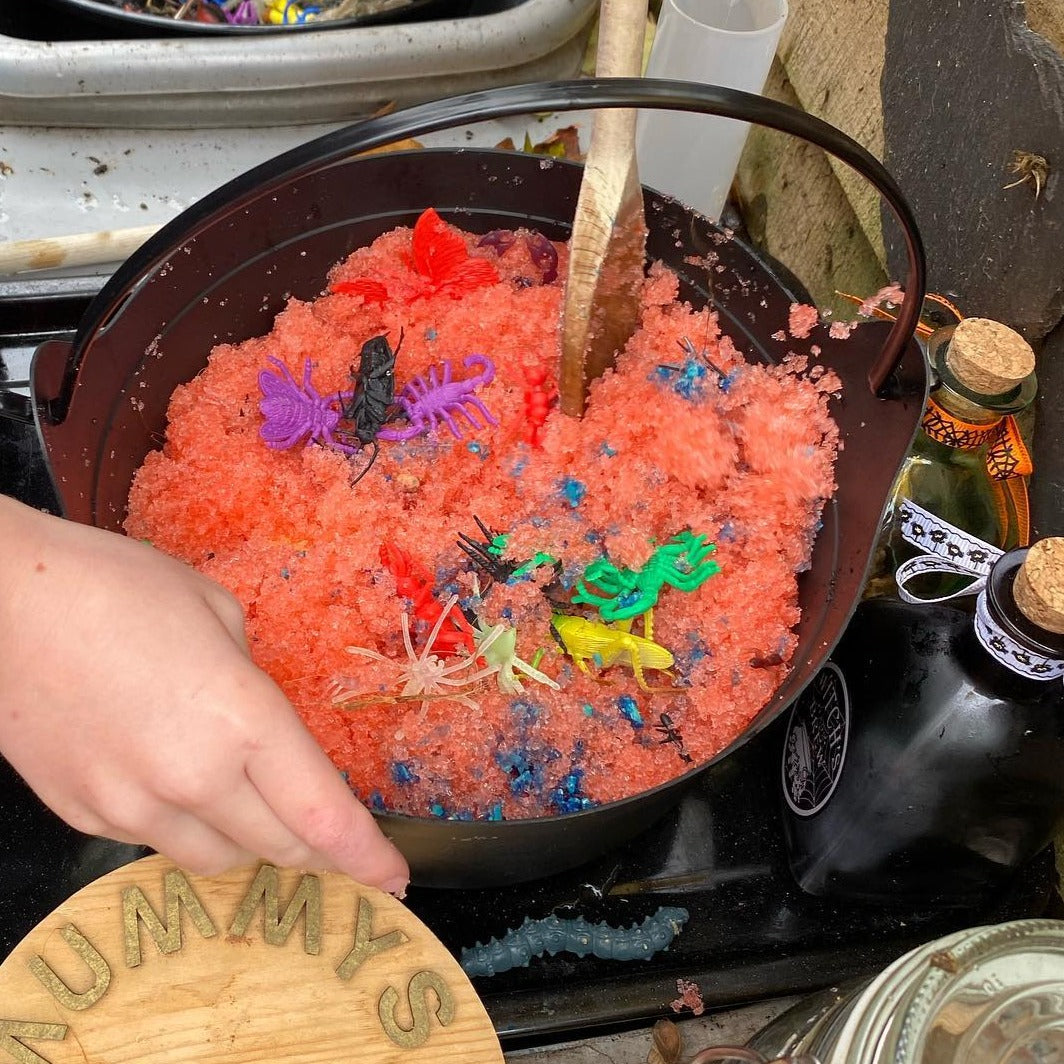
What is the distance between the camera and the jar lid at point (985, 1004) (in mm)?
455

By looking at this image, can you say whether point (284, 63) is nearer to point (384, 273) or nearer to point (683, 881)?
point (384, 273)

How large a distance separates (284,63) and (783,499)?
0.94m

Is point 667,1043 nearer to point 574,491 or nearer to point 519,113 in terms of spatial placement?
point 574,491

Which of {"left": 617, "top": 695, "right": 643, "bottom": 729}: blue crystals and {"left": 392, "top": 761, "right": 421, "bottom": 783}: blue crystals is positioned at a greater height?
{"left": 617, "top": 695, "right": 643, "bottom": 729}: blue crystals

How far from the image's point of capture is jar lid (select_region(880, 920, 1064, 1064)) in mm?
455

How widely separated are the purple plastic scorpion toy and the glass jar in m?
0.53

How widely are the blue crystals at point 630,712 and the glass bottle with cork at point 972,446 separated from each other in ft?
0.89

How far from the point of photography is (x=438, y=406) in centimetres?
83

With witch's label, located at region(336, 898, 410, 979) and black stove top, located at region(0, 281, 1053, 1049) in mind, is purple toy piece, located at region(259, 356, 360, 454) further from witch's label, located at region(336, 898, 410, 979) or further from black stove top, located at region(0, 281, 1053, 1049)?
witch's label, located at region(336, 898, 410, 979)

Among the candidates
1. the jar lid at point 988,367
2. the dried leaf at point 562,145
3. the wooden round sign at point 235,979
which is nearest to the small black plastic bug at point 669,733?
the wooden round sign at point 235,979

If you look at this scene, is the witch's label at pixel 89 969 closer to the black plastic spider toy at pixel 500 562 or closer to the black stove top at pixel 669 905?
the black stove top at pixel 669 905

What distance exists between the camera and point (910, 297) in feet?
1.93

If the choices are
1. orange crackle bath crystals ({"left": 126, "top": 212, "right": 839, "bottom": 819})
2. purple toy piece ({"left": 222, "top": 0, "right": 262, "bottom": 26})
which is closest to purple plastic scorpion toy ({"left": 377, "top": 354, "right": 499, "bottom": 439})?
orange crackle bath crystals ({"left": 126, "top": 212, "right": 839, "bottom": 819})

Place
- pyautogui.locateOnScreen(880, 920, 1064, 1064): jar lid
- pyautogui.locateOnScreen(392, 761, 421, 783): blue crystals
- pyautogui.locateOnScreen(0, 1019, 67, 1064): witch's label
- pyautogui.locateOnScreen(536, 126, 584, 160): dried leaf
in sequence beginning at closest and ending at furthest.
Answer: pyautogui.locateOnScreen(880, 920, 1064, 1064): jar lid, pyautogui.locateOnScreen(0, 1019, 67, 1064): witch's label, pyautogui.locateOnScreen(392, 761, 421, 783): blue crystals, pyautogui.locateOnScreen(536, 126, 584, 160): dried leaf
